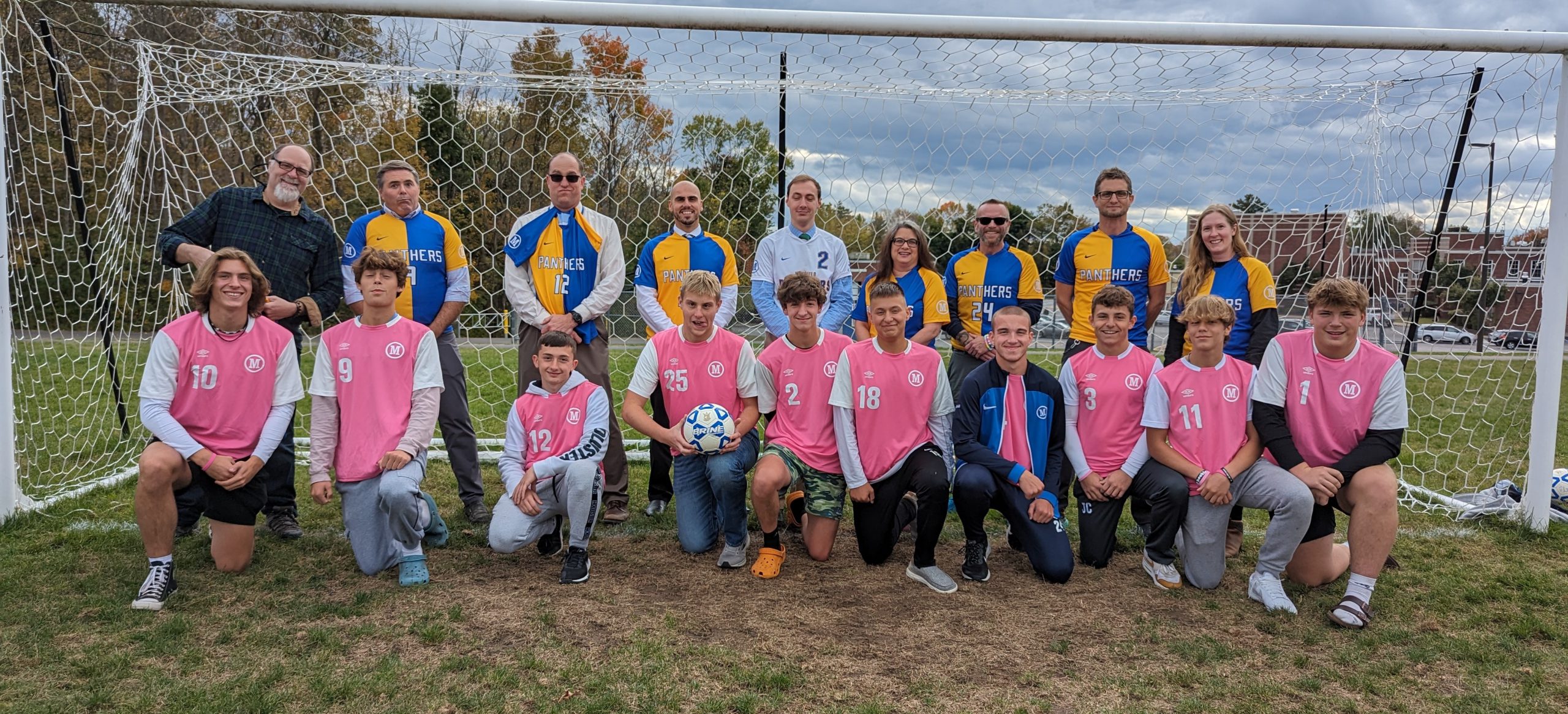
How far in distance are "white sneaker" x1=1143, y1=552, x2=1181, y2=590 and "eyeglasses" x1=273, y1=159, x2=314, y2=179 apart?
14.3 ft

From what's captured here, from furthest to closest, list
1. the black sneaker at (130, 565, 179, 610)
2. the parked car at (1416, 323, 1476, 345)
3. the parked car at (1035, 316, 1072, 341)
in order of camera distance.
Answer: the parked car at (1035, 316, 1072, 341) → the parked car at (1416, 323, 1476, 345) → the black sneaker at (130, 565, 179, 610)

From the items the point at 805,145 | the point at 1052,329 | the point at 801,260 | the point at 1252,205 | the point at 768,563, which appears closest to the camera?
the point at 768,563

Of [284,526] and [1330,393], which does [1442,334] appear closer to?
[1330,393]

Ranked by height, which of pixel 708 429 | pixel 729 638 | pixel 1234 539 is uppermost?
pixel 708 429

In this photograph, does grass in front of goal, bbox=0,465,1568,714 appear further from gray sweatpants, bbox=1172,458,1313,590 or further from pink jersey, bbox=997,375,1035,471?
pink jersey, bbox=997,375,1035,471

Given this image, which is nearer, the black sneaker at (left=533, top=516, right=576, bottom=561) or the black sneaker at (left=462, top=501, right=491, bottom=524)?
the black sneaker at (left=533, top=516, right=576, bottom=561)

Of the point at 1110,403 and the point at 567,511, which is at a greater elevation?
the point at 1110,403

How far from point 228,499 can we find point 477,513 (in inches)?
47.1

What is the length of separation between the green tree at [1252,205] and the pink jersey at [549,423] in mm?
4787

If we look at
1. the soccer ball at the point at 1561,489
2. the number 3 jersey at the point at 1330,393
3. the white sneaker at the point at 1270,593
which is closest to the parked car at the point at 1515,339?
the soccer ball at the point at 1561,489

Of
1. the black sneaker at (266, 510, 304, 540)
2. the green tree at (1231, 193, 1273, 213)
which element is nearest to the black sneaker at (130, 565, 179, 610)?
the black sneaker at (266, 510, 304, 540)

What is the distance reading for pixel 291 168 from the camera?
4.26 metres

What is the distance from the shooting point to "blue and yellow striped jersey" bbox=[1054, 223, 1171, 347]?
4.59 m

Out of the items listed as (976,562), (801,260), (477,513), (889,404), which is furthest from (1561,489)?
(477,513)
